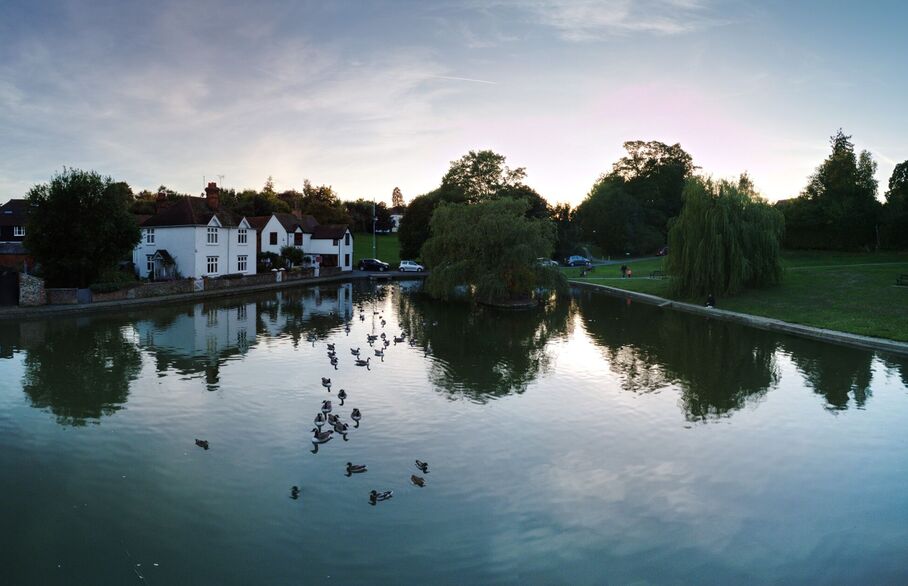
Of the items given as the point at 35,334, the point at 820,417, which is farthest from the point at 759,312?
the point at 35,334

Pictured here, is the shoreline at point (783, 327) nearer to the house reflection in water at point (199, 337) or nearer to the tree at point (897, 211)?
the house reflection in water at point (199, 337)

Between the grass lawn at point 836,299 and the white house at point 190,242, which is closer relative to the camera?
the grass lawn at point 836,299

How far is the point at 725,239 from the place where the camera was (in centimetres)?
4544

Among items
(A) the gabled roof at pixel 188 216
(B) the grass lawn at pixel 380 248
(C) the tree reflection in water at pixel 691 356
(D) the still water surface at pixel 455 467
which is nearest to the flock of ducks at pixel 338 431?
(D) the still water surface at pixel 455 467

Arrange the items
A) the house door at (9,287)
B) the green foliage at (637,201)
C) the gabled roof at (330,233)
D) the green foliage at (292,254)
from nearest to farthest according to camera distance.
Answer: the house door at (9,287) < the green foliage at (292,254) < the gabled roof at (330,233) < the green foliage at (637,201)

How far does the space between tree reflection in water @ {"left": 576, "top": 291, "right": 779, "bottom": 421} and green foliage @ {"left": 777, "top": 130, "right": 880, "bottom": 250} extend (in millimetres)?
40121

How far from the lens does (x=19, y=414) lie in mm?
17656

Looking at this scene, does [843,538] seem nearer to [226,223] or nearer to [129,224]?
[129,224]

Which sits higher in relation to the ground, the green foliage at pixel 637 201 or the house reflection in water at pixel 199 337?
the green foliage at pixel 637 201

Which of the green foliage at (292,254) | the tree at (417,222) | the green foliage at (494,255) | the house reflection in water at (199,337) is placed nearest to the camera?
the house reflection in water at (199,337)

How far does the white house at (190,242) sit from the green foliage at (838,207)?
66.7 metres

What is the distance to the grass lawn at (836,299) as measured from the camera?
34.3 meters

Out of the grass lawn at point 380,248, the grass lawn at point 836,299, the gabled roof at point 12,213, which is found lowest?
the grass lawn at point 836,299

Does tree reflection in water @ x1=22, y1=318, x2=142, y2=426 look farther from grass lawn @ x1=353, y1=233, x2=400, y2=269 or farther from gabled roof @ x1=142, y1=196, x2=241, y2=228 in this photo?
grass lawn @ x1=353, y1=233, x2=400, y2=269
